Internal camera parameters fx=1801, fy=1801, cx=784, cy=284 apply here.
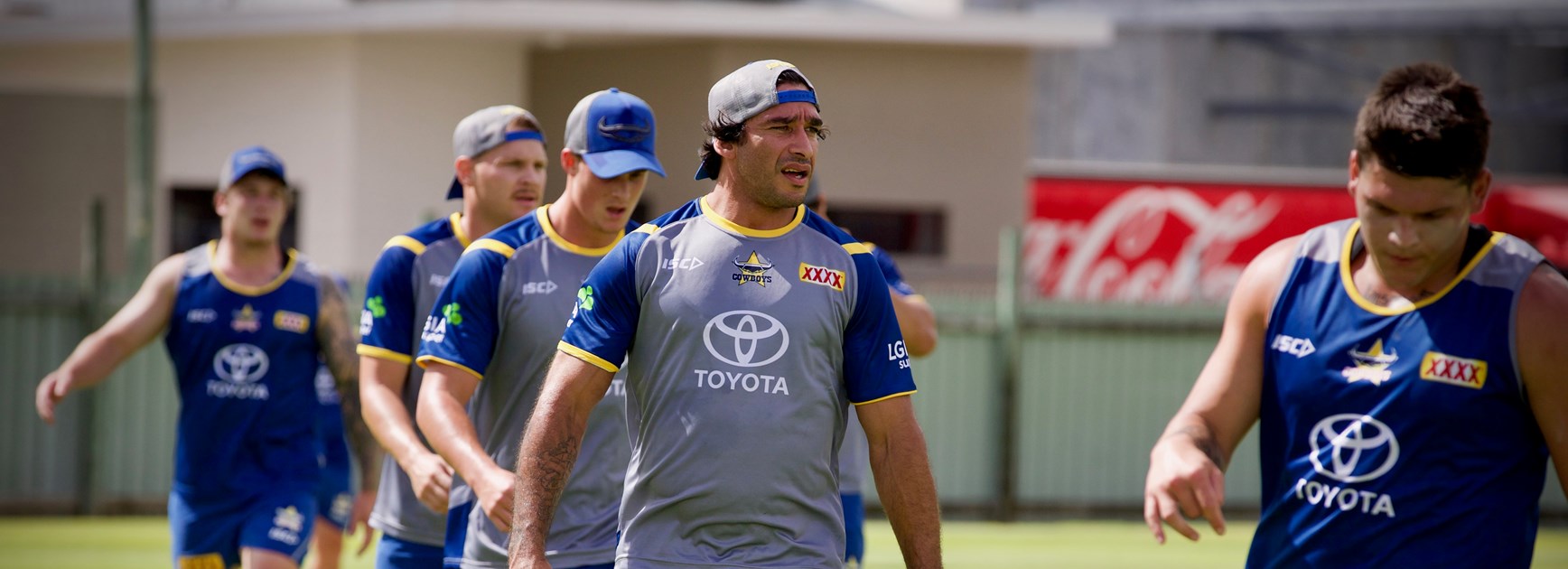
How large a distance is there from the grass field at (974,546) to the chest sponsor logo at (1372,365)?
28.6 feet

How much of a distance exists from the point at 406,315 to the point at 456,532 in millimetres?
836

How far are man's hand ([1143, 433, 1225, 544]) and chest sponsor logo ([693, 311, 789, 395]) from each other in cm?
95

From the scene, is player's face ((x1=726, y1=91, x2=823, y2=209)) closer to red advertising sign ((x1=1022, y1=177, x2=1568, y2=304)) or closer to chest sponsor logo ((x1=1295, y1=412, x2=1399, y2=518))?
chest sponsor logo ((x1=1295, y1=412, x2=1399, y2=518))

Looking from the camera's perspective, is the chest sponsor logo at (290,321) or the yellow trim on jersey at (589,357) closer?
the yellow trim on jersey at (589,357)

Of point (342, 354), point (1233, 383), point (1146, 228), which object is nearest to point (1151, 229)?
point (1146, 228)

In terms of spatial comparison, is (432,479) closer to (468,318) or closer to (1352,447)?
(468,318)

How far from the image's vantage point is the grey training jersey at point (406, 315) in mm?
6148

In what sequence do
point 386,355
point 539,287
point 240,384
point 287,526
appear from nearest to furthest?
point 539,287
point 386,355
point 287,526
point 240,384

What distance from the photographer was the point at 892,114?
68.4ft

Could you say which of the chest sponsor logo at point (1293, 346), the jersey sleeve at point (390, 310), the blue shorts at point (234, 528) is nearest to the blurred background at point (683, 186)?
the blue shorts at point (234, 528)

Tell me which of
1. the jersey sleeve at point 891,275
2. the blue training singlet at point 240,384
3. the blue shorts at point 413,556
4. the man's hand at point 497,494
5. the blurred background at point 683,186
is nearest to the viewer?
the man's hand at point 497,494

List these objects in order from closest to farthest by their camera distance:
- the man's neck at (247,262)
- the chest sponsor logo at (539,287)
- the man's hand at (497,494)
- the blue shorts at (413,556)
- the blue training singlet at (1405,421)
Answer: the blue training singlet at (1405,421) < the man's hand at (497,494) < the chest sponsor logo at (539,287) < the blue shorts at (413,556) < the man's neck at (247,262)

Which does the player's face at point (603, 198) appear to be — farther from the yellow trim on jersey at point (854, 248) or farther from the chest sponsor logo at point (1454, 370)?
the chest sponsor logo at point (1454, 370)

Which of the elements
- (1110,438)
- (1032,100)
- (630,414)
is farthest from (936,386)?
(1032,100)
